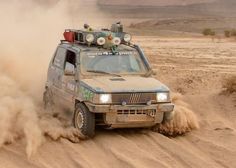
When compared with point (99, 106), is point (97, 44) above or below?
above

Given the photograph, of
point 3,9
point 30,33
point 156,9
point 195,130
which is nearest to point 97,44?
point 195,130

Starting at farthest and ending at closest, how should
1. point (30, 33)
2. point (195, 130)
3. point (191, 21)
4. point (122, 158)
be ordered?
1. point (191, 21)
2. point (30, 33)
3. point (195, 130)
4. point (122, 158)

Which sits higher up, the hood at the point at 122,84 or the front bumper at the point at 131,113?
the hood at the point at 122,84

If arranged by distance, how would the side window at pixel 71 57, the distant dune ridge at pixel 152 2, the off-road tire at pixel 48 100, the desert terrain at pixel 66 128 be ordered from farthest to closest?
1. the distant dune ridge at pixel 152 2
2. the off-road tire at pixel 48 100
3. the side window at pixel 71 57
4. the desert terrain at pixel 66 128

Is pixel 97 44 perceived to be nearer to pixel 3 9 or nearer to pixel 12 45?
pixel 12 45

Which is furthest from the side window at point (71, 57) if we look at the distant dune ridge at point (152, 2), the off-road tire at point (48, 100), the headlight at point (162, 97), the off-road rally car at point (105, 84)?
the distant dune ridge at point (152, 2)

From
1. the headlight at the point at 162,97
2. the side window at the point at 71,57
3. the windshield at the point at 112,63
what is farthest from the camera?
the side window at the point at 71,57

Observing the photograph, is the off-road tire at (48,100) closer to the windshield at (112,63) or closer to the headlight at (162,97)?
the windshield at (112,63)

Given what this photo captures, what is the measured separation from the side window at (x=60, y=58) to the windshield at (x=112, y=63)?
76 cm

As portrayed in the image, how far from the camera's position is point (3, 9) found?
20.1 m

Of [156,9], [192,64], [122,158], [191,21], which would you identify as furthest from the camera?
[156,9]

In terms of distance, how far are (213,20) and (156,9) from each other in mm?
27644

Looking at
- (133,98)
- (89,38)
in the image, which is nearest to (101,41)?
(89,38)

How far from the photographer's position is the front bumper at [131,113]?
35.6 ft
